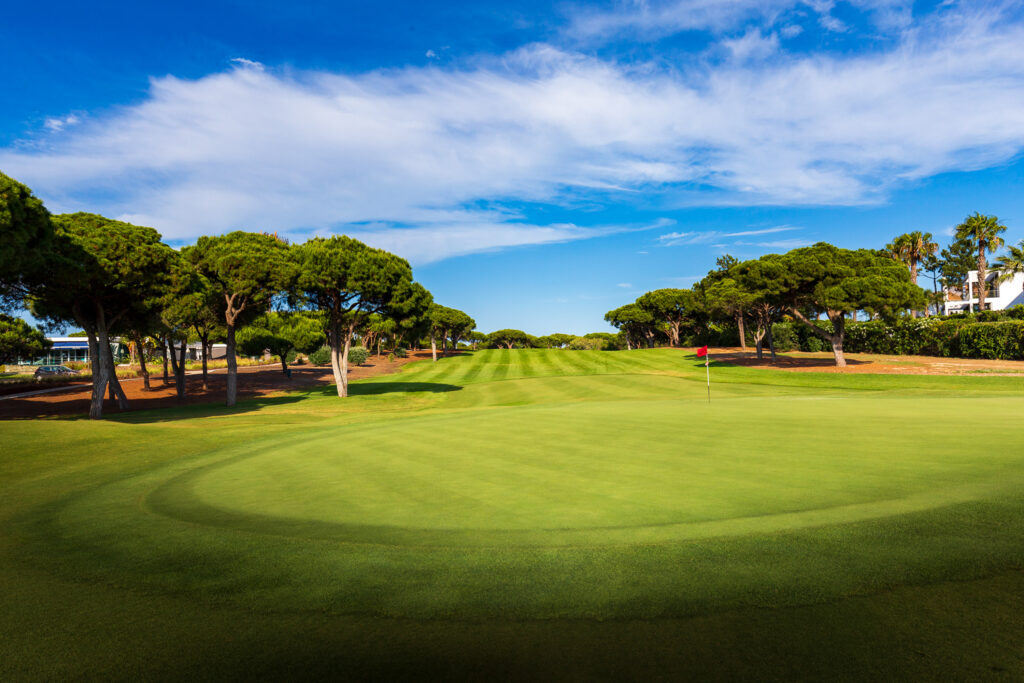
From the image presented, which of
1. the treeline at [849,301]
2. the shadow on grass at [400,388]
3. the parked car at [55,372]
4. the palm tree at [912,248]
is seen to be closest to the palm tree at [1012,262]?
the treeline at [849,301]

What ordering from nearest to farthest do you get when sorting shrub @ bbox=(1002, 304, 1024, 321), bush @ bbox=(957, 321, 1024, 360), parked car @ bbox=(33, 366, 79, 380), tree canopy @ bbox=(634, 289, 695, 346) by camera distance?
bush @ bbox=(957, 321, 1024, 360) < shrub @ bbox=(1002, 304, 1024, 321) < parked car @ bbox=(33, 366, 79, 380) < tree canopy @ bbox=(634, 289, 695, 346)

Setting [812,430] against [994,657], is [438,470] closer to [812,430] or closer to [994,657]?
[994,657]

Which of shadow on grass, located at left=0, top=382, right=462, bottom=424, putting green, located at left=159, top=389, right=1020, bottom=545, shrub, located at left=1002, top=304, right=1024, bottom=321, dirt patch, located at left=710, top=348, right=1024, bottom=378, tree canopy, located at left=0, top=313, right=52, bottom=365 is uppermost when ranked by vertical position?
tree canopy, located at left=0, top=313, right=52, bottom=365

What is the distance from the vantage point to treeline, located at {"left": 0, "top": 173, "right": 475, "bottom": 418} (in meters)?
17.8

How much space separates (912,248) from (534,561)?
3399 inches

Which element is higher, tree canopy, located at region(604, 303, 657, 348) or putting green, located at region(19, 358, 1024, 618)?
tree canopy, located at region(604, 303, 657, 348)

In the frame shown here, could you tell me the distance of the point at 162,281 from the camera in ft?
76.6

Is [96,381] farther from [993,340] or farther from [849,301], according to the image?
[993,340]

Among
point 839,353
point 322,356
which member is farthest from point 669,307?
point 322,356

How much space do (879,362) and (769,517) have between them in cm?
3849

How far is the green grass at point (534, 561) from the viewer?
304cm

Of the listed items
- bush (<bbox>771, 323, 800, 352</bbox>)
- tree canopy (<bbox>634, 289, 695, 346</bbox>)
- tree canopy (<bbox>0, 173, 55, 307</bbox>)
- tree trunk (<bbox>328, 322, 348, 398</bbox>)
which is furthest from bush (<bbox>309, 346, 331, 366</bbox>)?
bush (<bbox>771, 323, 800, 352</bbox>)

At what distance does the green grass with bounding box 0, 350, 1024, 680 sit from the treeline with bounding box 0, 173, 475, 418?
10.9 metres

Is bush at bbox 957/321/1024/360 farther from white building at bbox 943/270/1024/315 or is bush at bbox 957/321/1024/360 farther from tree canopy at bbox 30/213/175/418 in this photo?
white building at bbox 943/270/1024/315
